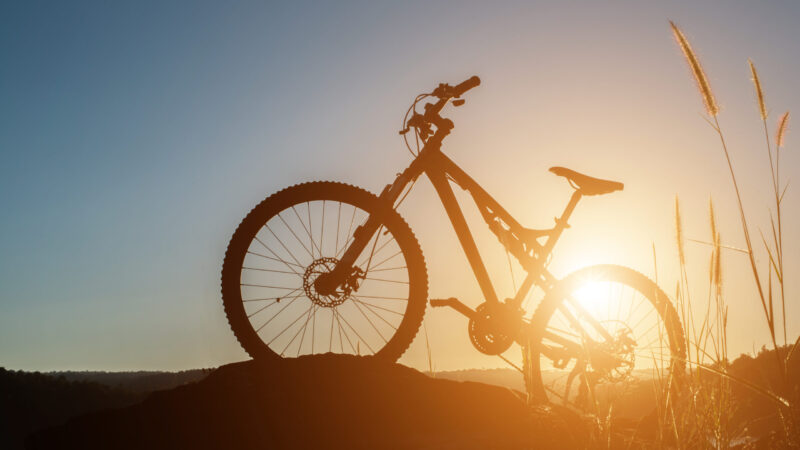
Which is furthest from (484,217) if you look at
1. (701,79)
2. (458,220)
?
(701,79)

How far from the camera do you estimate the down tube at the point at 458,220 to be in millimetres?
4312

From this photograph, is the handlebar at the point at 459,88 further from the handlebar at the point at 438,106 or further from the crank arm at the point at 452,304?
the crank arm at the point at 452,304

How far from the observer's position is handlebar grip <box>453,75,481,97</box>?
449 centimetres

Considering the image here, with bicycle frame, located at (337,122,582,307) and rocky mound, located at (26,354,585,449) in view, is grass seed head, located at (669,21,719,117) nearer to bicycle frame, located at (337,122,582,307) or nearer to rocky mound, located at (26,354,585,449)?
rocky mound, located at (26,354,585,449)

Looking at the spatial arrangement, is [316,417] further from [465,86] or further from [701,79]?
[465,86]

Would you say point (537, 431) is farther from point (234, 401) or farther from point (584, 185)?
point (584, 185)

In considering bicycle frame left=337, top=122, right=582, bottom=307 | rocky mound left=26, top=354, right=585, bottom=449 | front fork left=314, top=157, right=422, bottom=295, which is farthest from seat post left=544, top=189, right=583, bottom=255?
rocky mound left=26, top=354, right=585, bottom=449

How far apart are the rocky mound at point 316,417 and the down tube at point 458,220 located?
1.09 m

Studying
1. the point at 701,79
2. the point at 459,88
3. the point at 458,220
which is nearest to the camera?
the point at 701,79

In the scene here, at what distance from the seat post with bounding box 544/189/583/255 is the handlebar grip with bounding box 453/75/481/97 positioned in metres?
1.16

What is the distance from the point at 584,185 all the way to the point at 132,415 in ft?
11.4

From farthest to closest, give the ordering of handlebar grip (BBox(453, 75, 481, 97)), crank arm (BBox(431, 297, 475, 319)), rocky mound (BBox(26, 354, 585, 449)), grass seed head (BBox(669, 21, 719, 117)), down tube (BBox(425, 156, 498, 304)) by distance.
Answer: handlebar grip (BBox(453, 75, 481, 97)) → down tube (BBox(425, 156, 498, 304)) → crank arm (BBox(431, 297, 475, 319)) → rocky mound (BBox(26, 354, 585, 449)) → grass seed head (BBox(669, 21, 719, 117))

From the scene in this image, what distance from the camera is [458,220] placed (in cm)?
434

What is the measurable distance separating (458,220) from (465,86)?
1060 millimetres
